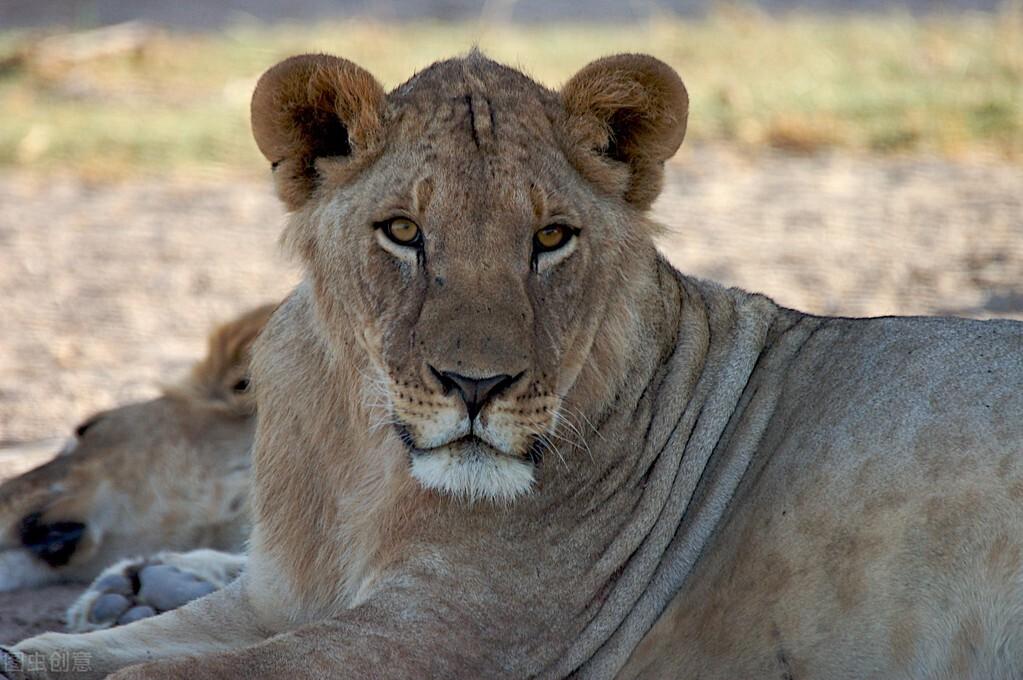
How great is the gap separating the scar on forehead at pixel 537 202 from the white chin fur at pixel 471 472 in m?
0.47

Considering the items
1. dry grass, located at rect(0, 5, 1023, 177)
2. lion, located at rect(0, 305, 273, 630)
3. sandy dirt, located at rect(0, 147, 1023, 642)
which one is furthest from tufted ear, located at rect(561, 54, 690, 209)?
dry grass, located at rect(0, 5, 1023, 177)

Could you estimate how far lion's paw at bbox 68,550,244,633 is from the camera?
3936mm

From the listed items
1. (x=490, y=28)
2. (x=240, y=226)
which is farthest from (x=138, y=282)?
(x=490, y=28)

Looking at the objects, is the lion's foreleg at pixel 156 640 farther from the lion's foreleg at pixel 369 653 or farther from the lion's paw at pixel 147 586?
the lion's foreleg at pixel 369 653

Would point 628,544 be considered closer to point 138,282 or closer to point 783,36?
point 138,282

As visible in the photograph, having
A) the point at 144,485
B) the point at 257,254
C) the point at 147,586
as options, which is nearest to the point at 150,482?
the point at 144,485

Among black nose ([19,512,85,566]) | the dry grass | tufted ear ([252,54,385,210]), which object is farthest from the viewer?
the dry grass

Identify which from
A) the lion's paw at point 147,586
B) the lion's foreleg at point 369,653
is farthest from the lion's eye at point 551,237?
the lion's paw at point 147,586

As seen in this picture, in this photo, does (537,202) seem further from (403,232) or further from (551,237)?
(403,232)

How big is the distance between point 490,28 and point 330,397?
9303mm

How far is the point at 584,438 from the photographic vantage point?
3180 millimetres

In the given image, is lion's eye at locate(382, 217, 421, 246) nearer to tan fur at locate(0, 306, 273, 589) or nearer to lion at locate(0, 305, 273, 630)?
tan fur at locate(0, 306, 273, 589)

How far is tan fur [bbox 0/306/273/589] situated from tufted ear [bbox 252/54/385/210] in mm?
1253

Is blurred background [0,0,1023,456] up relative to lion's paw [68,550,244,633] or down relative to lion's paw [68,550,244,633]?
up
